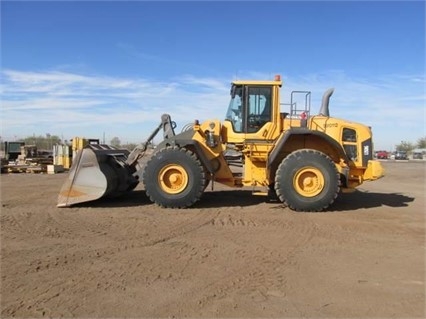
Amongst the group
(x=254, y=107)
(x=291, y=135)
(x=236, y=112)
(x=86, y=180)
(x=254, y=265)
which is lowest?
(x=254, y=265)

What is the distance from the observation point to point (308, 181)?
32.5 ft

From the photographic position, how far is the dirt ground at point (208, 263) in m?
4.38

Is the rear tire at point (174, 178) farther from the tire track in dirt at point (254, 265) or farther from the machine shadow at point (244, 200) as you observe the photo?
the tire track in dirt at point (254, 265)

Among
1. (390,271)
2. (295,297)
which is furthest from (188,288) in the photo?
(390,271)

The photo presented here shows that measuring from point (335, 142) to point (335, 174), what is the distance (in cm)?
78

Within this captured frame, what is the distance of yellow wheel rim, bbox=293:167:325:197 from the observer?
987 cm

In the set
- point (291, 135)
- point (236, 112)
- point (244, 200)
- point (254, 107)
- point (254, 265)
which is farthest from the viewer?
point (244, 200)

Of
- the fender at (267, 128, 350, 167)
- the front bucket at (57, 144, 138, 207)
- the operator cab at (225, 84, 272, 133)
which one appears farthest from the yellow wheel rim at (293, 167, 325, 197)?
the front bucket at (57, 144, 138, 207)

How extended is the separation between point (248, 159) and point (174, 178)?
185 cm

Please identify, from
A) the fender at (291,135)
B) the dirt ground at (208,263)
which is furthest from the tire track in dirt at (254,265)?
the fender at (291,135)

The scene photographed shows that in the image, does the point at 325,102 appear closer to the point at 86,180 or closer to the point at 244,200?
the point at 244,200

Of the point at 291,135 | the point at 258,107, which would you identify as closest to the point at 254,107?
the point at 258,107

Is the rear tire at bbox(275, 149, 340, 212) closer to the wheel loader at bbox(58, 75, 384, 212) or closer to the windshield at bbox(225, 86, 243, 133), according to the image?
the wheel loader at bbox(58, 75, 384, 212)

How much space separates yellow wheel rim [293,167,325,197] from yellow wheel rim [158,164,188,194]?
96.3 inches
